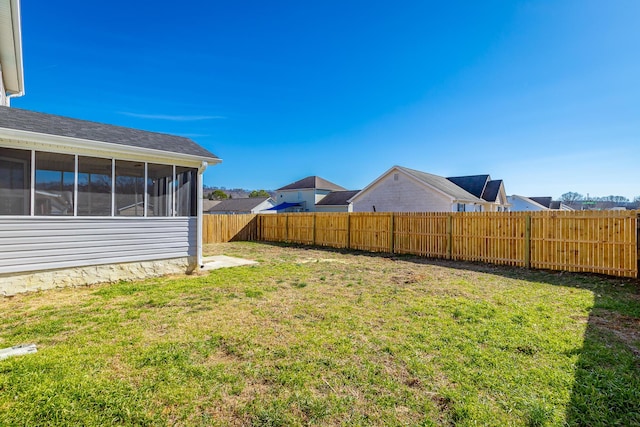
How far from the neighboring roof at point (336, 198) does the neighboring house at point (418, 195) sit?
442 inches

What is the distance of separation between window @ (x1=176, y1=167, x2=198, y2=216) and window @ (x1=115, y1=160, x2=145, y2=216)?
0.84 m

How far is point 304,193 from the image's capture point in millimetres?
39031

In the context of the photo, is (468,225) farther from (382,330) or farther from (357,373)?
(357,373)

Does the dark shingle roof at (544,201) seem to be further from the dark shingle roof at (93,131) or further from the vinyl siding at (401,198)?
the dark shingle roof at (93,131)

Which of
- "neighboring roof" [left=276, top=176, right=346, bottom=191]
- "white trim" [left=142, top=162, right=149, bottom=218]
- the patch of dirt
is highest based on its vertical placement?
"neighboring roof" [left=276, top=176, right=346, bottom=191]

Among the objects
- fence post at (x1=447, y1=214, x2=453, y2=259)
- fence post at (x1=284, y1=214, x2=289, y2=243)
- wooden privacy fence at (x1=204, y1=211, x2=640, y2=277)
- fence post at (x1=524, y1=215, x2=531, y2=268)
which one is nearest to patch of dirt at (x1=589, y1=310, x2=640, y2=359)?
wooden privacy fence at (x1=204, y1=211, x2=640, y2=277)

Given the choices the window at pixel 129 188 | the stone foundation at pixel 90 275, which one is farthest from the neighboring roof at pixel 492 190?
the window at pixel 129 188

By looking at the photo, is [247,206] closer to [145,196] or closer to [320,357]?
[145,196]

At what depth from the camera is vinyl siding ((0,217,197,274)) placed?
18.4ft

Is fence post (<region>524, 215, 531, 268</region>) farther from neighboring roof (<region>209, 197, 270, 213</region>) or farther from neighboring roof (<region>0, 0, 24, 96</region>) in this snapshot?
neighboring roof (<region>209, 197, 270, 213</region>)

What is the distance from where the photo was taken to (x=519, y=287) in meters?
6.67

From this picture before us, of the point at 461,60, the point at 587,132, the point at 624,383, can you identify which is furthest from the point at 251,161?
the point at 624,383

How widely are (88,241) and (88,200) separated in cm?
90

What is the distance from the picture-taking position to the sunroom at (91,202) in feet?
18.3
